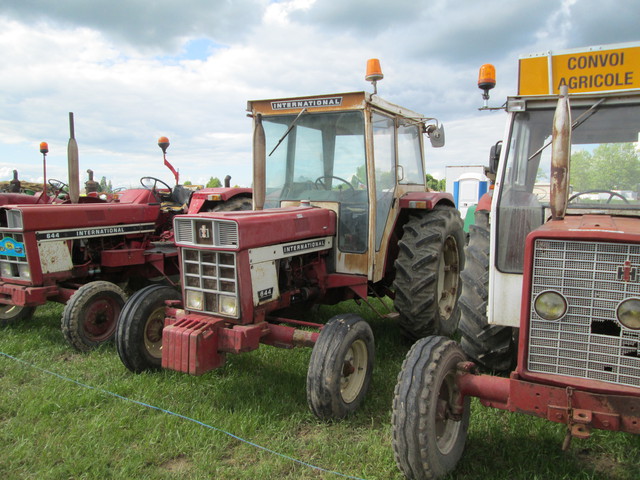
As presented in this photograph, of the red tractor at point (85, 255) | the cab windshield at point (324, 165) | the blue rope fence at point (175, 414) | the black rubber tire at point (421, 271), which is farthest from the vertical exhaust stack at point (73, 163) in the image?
the black rubber tire at point (421, 271)

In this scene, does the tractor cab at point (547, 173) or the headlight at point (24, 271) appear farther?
the headlight at point (24, 271)

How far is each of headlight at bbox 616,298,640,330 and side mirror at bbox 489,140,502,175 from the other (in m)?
1.41

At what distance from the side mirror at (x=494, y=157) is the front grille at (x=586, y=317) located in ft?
3.73

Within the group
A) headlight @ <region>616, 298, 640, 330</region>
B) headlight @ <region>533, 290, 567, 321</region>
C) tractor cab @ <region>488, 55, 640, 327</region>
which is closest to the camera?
headlight @ <region>616, 298, 640, 330</region>

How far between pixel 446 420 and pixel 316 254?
2.04 metres

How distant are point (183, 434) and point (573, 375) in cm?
232

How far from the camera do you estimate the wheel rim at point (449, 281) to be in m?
5.39

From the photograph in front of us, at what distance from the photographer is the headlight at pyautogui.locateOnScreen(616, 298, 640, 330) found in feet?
7.43

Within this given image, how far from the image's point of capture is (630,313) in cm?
227

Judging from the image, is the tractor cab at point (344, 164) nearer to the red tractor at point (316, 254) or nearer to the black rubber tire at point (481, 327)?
the red tractor at point (316, 254)

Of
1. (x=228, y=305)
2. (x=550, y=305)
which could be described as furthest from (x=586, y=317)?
(x=228, y=305)

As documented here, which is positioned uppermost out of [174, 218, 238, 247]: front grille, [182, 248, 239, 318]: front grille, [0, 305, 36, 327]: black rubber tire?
[174, 218, 238, 247]: front grille

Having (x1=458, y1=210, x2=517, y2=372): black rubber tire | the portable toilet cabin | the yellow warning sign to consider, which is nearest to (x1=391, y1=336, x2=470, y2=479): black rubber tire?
(x1=458, y1=210, x2=517, y2=372): black rubber tire

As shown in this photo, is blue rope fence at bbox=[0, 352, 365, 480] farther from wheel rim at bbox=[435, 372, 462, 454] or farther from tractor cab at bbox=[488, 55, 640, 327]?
tractor cab at bbox=[488, 55, 640, 327]
